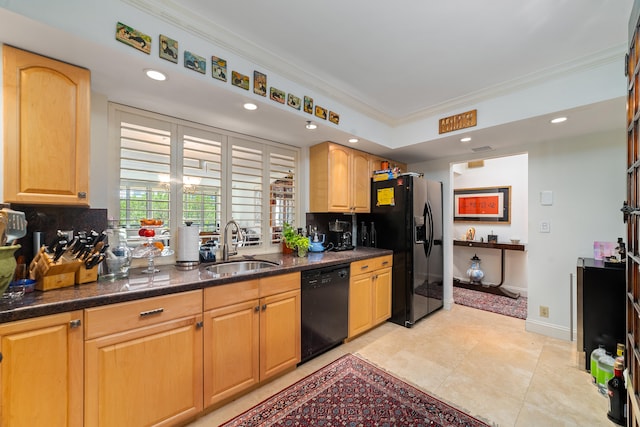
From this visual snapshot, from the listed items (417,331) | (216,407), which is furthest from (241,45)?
(417,331)

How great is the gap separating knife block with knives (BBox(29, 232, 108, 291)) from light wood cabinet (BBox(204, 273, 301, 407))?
644 millimetres

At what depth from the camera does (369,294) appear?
2.83 metres

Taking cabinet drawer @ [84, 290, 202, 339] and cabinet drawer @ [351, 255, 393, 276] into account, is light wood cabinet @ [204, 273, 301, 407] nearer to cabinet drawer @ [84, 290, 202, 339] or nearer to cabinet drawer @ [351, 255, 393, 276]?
cabinet drawer @ [84, 290, 202, 339]

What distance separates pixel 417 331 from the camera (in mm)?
2926

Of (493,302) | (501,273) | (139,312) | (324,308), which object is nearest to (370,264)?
(324,308)

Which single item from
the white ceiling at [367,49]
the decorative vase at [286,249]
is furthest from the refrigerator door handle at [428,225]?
the decorative vase at [286,249]

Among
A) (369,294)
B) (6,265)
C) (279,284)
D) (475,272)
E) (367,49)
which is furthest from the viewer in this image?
(475,272)

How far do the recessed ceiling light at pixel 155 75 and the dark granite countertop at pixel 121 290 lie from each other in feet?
4.09

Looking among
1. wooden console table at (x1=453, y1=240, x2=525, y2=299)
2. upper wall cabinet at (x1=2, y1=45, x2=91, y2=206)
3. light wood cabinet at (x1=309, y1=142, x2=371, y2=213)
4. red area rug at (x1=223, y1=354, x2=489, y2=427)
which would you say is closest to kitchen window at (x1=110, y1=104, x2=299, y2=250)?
light wood cabinet at (x1=309, y1=142, x2=371, y2=213)

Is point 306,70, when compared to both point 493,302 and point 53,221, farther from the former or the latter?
point 493,302

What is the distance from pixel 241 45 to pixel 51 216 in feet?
5.37

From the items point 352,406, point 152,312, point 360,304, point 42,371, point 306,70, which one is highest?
point 306,70

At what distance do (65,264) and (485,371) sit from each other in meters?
3.00

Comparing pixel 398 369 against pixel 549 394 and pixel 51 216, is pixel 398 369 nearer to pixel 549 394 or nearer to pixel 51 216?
pixel 549 394
